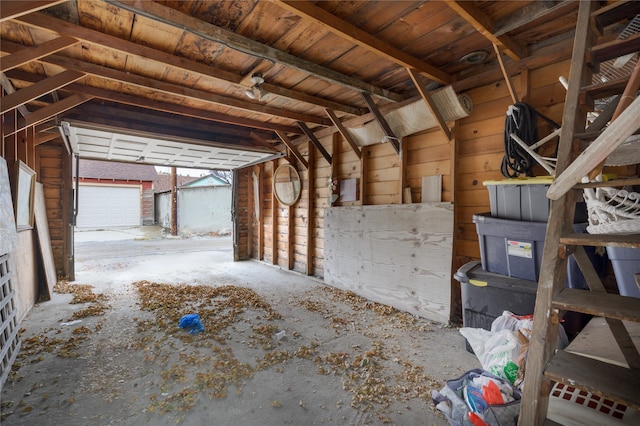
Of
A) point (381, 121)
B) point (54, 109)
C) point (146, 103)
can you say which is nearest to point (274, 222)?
point (146, 103)

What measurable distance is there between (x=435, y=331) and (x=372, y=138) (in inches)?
89.0

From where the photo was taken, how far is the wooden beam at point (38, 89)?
2299mm

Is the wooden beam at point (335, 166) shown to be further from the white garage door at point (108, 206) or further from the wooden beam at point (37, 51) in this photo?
the white garage door at point (108, 206)

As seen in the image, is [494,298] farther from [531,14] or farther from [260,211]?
[260,211]

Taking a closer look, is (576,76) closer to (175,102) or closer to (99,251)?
(175,102)

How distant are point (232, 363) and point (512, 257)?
7.19 feet

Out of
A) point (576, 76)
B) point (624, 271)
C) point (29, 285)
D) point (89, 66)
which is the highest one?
point (89, 66)

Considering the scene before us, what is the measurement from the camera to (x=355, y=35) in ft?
6.26

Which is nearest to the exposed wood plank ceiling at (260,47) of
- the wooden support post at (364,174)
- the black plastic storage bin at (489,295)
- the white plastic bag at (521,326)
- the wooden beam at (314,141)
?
the wooden support post at (364,174)

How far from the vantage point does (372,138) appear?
3543 mm

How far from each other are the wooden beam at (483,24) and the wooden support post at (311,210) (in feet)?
9.79

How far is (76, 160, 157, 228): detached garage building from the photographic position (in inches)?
531

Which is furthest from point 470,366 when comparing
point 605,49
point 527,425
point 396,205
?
point 605,49

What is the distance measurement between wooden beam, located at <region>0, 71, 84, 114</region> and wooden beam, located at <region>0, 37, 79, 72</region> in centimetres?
47
